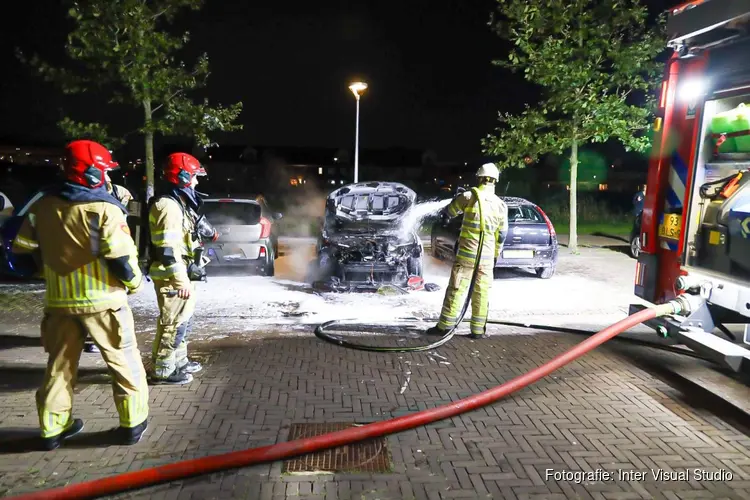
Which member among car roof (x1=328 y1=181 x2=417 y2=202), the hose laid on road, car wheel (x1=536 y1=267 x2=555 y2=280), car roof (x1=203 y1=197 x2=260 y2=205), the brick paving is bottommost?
the brick paving

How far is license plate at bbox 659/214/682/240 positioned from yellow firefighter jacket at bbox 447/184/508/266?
1.67 meters

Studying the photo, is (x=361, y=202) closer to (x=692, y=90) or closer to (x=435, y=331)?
(x=435, y=331)

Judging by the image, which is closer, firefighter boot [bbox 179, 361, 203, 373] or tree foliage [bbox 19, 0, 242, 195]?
firefighter boot [bbox 179, 361, 203, 373]

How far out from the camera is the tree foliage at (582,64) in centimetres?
1359

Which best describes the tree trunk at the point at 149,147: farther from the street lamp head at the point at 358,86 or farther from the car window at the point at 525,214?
the car window at the point at 525,214

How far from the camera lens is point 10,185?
90.6 ft

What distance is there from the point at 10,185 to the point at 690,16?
30.7 m

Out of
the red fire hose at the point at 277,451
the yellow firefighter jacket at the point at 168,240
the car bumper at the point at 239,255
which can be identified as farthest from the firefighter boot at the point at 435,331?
the car bumper at the point at 239,255

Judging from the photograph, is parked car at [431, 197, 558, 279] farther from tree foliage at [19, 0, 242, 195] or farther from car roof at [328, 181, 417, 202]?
tree foliage at [19, 0, 242, 195]

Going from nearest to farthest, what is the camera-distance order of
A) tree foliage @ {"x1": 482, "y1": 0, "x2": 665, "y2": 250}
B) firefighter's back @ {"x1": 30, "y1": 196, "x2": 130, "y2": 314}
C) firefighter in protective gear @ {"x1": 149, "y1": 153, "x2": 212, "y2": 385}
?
firefighter's back @ {"x1": 30, "y1": 196, "x2": 130, "y2": 314}, firefighter in protective gear @ {"x1": 149, "y1": 153, "x2": 212, "y2": 385}, tree foliage @ {"x1": 482, "y1": 0, "x2": 665, "y2": 250}

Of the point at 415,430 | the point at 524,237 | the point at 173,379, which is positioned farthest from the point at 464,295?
the point at 524,237

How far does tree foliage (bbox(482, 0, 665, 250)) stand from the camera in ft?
44.6

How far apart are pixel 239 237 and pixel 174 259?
208 inches

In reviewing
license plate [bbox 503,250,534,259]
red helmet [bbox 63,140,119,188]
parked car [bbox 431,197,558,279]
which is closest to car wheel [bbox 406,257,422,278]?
parked car [bbox 431,197,558,279]
